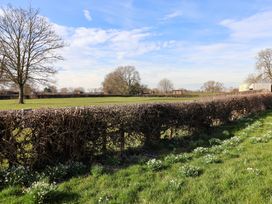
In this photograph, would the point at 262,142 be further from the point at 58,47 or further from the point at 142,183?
the point at 58,47

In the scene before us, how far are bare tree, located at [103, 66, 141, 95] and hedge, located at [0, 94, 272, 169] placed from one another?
284 ft

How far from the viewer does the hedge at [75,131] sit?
6.19m

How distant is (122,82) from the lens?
322ft

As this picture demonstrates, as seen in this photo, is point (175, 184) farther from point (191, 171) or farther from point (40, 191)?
point (40, 191)

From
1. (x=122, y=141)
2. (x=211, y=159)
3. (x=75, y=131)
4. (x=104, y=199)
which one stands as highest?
(x=75, y=131)

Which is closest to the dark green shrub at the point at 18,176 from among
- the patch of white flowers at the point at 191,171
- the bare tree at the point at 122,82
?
the patch of white flowers at the point at 191,171

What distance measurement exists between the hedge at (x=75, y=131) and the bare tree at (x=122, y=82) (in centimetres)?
8651

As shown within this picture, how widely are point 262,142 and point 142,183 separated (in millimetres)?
5616

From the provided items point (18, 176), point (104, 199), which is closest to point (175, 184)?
→ point (104, 199)

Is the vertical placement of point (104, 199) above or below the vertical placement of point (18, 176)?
below


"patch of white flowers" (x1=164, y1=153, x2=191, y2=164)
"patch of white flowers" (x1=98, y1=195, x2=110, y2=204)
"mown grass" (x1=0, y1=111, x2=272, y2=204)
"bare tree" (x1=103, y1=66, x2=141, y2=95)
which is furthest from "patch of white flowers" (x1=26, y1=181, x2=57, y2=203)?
"bare tree" (x1=103, y1=66, x2=141, y2=95)

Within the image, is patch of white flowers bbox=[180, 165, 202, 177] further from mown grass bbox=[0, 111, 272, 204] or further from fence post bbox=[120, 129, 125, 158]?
fence post bbox=[120, 129, 125, 158]

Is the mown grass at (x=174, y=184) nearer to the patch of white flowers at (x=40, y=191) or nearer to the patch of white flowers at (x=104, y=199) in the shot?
the patch of white flowers at (x=104, y=199)

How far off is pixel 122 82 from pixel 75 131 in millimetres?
91639
